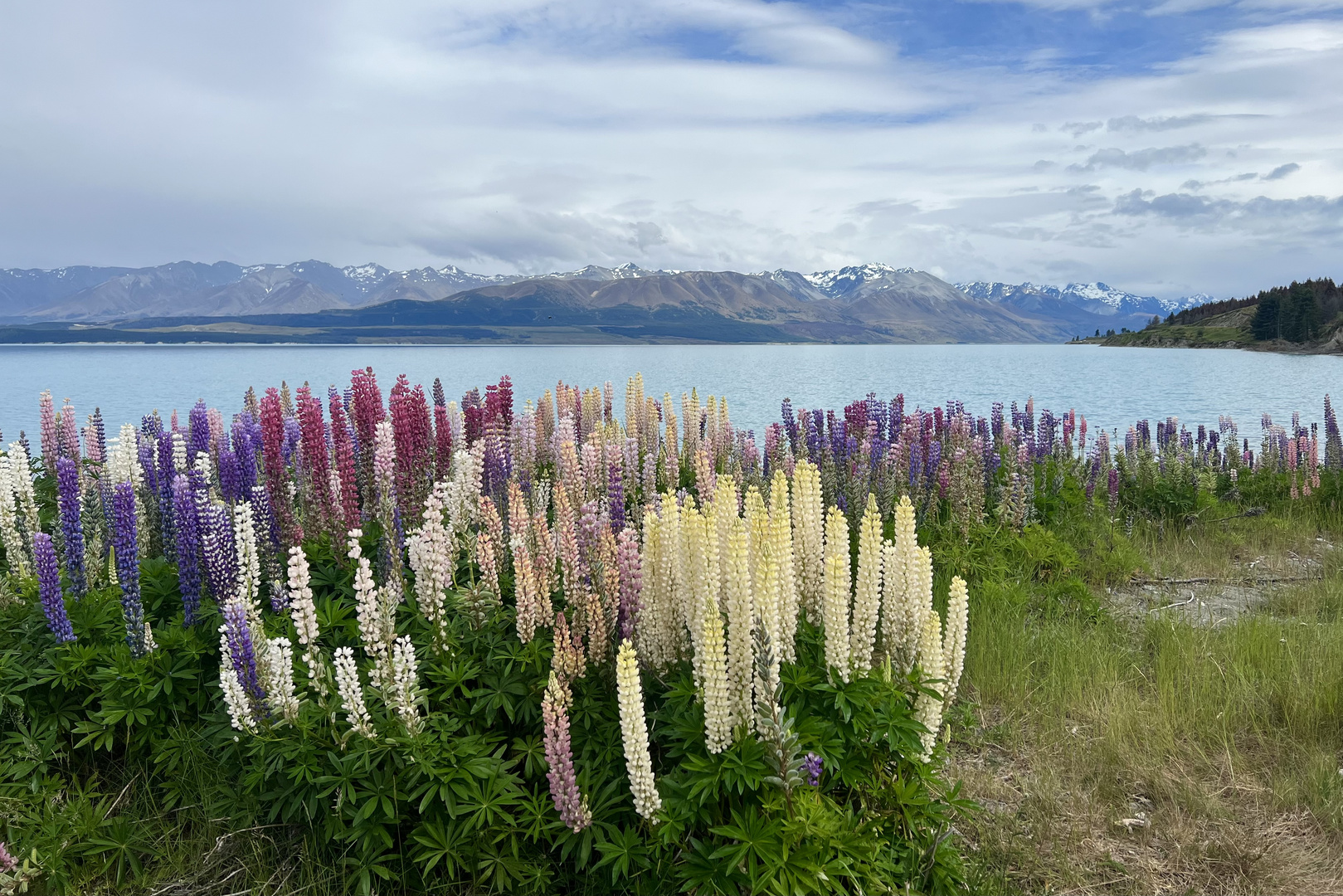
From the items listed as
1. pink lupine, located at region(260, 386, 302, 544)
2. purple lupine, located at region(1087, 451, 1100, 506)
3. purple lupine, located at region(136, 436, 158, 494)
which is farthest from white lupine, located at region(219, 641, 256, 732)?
purple lupine, located at region(1087, 451, 1100, 506)

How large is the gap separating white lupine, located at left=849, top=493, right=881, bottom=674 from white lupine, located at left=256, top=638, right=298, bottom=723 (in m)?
3.40

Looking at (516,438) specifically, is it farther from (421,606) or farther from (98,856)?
(98,856)

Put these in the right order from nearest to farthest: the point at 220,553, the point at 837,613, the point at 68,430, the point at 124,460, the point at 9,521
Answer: the point at 837,613
the point at 220,553
the point at 9,521
the point at 124,460
the point at 68,430

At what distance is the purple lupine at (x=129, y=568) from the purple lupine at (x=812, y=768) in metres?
4.79

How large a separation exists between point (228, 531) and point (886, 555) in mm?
4830

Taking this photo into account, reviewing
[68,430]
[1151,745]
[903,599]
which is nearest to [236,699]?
[903,599]

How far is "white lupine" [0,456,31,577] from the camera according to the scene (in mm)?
6516

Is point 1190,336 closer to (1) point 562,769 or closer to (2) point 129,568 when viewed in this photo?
(1) point 562,769

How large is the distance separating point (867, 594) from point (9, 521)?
7.77 meters

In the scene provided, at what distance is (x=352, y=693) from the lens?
4004 millimetres

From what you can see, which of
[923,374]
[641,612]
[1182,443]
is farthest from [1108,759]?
[923,374]

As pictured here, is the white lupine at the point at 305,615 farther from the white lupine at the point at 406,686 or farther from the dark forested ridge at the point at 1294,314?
the dark forested ridge at the point at 1294,314

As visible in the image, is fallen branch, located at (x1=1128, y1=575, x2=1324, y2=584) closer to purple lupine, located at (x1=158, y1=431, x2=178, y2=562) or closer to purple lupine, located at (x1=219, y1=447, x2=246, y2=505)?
purple lupine, located at (x1=219, y1=447, x2=246, y2=505)

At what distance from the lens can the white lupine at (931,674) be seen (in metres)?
4.68
